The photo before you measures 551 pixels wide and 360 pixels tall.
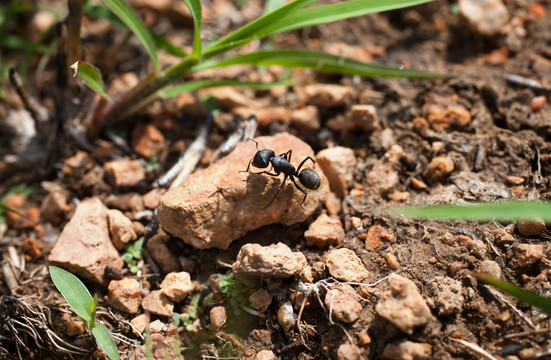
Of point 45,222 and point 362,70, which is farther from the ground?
point 362,70

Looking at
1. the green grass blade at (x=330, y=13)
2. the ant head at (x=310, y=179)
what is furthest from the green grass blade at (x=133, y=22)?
the ant head at (x=310, y=179)

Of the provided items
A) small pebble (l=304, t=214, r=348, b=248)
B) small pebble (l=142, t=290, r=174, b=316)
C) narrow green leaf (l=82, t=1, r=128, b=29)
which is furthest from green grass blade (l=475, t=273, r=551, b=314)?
narrow green leaf (l=82, t=1, r=128, b=29)

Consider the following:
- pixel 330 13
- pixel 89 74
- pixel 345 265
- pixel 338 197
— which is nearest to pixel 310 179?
pixel 338 197

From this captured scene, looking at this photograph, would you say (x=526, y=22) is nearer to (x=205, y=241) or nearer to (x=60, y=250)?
(x=205, y=241)

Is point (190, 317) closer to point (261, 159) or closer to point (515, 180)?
point (261, 159)

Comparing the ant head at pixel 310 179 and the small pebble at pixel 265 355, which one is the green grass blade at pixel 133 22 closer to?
the ant head at pixel 310 179

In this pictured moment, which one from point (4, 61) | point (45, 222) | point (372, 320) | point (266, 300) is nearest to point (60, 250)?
point (45, 222)
